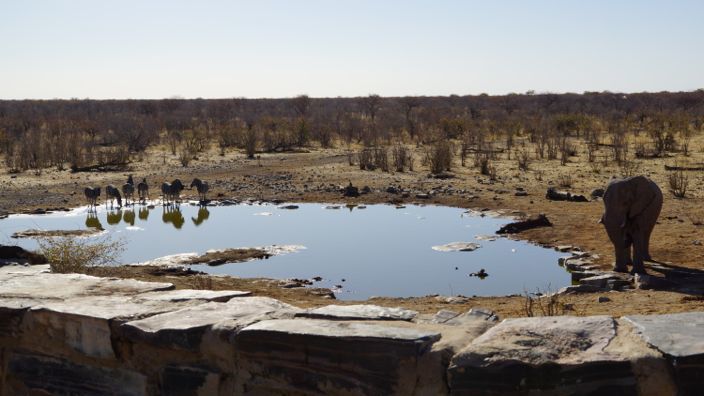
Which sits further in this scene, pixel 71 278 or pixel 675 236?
pixel 675 236

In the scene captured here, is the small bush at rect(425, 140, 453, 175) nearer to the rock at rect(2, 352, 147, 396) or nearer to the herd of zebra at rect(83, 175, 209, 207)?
Result: the herd of zebra at rect(83, 175, 209, 207)

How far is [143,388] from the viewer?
3781mm

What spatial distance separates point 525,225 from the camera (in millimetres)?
15477

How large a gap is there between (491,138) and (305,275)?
21.7 metres

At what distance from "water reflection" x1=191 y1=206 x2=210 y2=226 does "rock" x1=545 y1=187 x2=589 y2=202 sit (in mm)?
7719

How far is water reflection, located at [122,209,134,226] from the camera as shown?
18016 millimetres

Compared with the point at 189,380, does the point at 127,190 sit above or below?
below

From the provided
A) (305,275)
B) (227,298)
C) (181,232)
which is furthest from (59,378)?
(181,232)

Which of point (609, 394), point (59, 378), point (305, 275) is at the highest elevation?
point (609, 394)

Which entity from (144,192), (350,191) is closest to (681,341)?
(350,191)

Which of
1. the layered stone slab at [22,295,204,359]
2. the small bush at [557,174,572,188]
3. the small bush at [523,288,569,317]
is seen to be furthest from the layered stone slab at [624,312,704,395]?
the small bush at [557,174,572,188]

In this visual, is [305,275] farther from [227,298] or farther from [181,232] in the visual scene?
[227,298]

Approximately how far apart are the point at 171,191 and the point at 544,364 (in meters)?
17.2

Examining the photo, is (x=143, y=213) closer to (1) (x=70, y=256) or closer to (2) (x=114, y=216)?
(2) (x=114, y=216)
